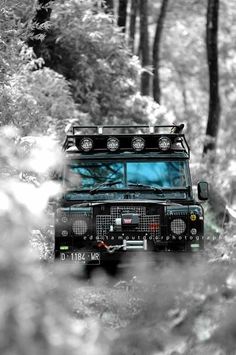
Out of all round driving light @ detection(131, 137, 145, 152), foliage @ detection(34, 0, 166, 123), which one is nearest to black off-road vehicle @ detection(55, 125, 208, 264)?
round driving light @ detection(131, 137, 145, 152)

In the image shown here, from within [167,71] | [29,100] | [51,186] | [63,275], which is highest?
[167,71]

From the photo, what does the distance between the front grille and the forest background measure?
1.33 m

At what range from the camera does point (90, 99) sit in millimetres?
21391

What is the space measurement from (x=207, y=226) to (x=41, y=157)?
12916 millimetres

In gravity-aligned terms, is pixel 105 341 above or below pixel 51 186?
below

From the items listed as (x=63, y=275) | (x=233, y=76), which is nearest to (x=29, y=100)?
(x=63, y=275)

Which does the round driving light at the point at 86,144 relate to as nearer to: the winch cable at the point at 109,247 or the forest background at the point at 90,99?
the forest background at the point at 90,99

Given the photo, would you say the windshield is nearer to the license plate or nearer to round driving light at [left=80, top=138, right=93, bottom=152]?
round driving light at [left=80, top=138, right=93, bottom=152]

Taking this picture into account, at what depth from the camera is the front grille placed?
11.1 metres

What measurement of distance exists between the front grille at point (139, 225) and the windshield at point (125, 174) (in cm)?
69

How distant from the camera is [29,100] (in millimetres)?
14891

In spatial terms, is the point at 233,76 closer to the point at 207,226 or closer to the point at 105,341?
the point at 207,226

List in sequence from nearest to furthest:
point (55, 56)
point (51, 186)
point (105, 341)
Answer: point (105, 341) < point (51, 186) < point (55, 56)

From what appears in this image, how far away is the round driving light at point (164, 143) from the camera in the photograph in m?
11.8
